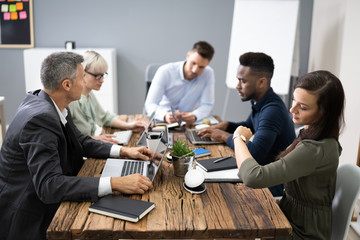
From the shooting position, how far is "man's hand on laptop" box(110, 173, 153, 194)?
134 cm

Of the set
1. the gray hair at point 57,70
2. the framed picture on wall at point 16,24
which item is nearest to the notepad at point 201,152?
the gray hair at point 57,70

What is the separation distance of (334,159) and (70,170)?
116 cm

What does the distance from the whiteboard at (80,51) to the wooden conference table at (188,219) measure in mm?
2754

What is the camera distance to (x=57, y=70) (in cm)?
154

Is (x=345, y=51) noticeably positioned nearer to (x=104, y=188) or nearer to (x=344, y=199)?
(x=344, y=199)

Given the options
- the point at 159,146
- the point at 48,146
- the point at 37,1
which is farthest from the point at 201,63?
the point at 37,1

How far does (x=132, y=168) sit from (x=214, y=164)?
39 cm

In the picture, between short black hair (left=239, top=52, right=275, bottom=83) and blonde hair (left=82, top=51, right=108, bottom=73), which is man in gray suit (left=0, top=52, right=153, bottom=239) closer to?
blonde hair (left=82, top=51, right=108, bottom=73)

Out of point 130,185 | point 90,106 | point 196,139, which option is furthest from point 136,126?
point 130,185

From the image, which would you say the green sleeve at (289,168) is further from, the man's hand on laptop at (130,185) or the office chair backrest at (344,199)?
the man's hand on laptop at (130,185)

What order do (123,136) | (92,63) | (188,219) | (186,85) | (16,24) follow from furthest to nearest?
(16,24)
(186,85)
(92,63)
(123,136)
(188,219)

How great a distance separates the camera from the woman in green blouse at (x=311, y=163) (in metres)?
1.30

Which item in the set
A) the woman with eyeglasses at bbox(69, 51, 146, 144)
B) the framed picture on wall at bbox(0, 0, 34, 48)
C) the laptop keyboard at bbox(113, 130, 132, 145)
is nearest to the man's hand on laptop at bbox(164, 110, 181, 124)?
the woman with eyeglasses at bbox(69, 51, 146, 144)

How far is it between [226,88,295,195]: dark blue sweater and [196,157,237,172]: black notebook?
19 centimetres
